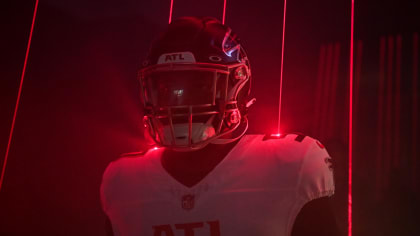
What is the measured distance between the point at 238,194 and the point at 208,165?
143 millimetres

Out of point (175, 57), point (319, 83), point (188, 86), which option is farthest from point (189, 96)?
point (319, 83)

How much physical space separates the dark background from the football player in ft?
2.96

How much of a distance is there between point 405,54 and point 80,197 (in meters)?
2.16

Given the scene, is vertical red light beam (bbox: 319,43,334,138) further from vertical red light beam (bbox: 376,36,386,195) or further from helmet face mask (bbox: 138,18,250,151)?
helmet face mask (bbox: 138,18,250,151)

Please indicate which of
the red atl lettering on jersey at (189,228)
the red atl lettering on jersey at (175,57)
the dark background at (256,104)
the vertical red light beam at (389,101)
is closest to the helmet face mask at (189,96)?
the red atl lettering on jersey at (175,57)

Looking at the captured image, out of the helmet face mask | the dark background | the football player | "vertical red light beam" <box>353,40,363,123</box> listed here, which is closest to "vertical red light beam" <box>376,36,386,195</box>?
the dark background

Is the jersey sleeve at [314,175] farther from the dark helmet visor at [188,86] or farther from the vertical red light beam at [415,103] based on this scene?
the vertical red light beam at [415,103]

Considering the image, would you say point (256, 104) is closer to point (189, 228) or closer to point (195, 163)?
point (195, 163)

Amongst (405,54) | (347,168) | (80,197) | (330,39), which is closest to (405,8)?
(405,54)

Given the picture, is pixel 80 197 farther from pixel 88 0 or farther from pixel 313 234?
pixel 313 234

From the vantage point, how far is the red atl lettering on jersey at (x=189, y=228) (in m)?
0.98

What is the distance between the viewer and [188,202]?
1.02 m

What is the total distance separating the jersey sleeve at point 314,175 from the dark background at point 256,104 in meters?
0.92

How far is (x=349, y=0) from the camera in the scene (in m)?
1.94
